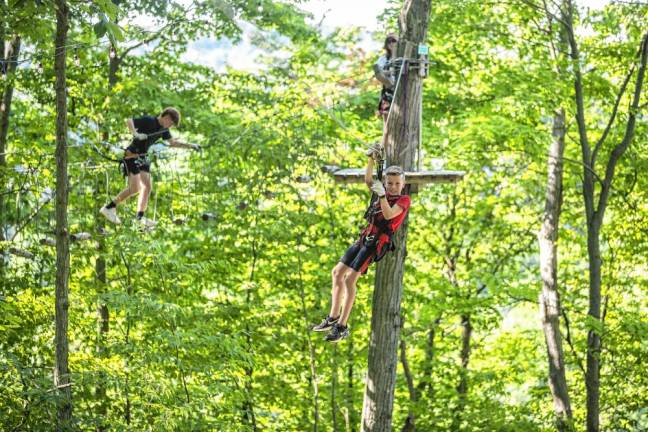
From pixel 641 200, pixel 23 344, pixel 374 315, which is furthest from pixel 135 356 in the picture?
pixel 641 200

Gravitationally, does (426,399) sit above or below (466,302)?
below

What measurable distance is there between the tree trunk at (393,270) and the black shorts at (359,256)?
1.47 m

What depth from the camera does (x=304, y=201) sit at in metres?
11.8

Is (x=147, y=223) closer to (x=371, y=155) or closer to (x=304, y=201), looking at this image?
(x=371, y=155)

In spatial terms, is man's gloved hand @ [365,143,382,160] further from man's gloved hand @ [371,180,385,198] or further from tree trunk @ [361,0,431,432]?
tree trunk @ [361,0,431,432]

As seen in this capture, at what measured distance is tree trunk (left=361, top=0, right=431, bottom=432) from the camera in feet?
25.2

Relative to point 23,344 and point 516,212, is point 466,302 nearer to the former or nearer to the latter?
point 516,212

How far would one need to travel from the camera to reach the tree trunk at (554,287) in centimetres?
1232

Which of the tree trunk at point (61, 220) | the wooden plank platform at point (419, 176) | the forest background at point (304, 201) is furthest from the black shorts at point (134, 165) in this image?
the wooden plank platform at point (419, 176)

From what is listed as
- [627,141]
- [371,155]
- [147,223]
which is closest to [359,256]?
[371,155]

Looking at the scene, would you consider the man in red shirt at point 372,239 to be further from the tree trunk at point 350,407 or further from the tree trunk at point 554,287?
the tree trunk at point 350,407

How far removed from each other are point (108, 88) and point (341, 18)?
14.0 feet

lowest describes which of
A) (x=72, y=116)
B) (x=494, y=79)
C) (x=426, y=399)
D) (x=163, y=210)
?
(x=426, y=399)

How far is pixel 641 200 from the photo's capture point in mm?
13023
